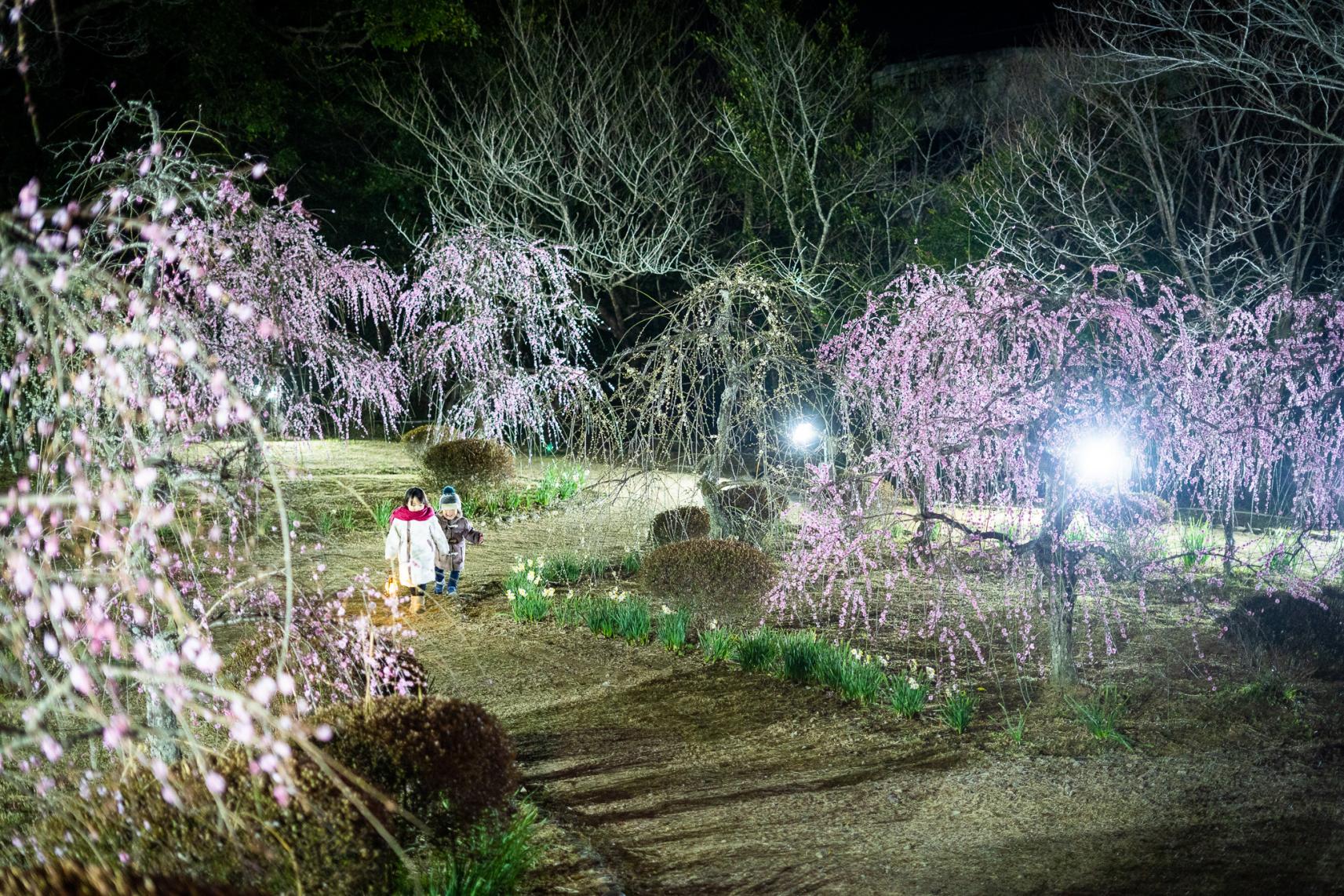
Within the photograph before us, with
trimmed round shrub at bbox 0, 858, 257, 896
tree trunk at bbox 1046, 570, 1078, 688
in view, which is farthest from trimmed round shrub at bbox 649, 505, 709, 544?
trimmed round shrub at bbox 0, 858, 257, 896

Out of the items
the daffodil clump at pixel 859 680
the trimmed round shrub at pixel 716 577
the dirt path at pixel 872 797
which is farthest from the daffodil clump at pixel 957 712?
the trimmed round shrub at pixel 716 577

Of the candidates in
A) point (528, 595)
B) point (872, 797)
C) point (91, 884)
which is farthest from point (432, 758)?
point (528, 595)

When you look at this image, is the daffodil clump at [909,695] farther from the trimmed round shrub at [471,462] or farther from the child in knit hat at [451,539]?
the trimmed round shrub at [471,462]

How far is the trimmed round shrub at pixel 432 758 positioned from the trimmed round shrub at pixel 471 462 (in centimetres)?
980

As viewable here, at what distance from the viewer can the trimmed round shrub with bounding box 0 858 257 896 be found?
2.37 m

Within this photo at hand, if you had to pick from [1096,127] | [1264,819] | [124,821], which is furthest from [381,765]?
[1096,127]

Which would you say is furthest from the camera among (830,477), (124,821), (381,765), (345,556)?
(345,556)

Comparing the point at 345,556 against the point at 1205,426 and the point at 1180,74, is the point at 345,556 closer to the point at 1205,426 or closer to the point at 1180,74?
the point at 1205,426

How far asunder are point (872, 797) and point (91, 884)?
→ 3.61 m

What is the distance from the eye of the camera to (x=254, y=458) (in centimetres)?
489

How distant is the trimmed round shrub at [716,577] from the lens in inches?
314

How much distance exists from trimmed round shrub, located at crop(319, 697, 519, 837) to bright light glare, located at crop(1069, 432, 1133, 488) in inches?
155

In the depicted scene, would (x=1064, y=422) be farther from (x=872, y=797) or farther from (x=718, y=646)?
(x=718, y=646)

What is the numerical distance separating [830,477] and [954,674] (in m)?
1.57
